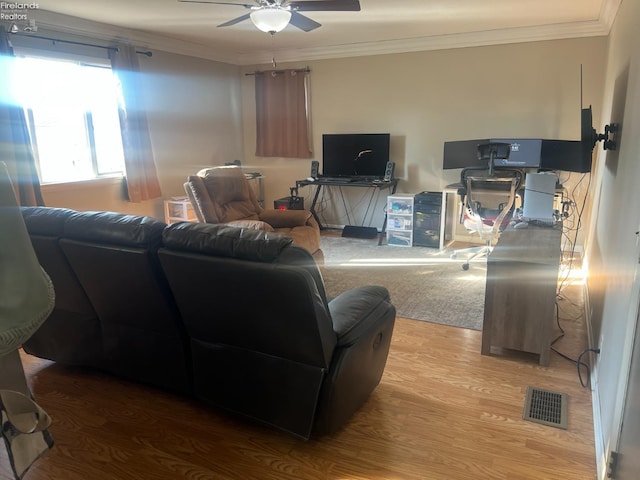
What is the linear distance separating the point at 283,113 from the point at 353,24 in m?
1.89

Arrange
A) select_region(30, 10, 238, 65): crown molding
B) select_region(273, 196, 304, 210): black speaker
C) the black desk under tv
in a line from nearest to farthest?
select_region(30, 10, 238, 65): crown molding → the black desk under tv → select_region(273, 196, 304, 210): black speaker

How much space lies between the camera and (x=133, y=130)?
4875 millimetres

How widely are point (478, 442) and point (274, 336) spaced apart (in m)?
1.00

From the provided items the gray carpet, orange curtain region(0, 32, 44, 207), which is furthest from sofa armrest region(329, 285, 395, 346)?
orange curtain region(0, 32, 44, 207)

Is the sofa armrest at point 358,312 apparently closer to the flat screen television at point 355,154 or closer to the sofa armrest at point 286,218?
the sofa armrest at point 286,218

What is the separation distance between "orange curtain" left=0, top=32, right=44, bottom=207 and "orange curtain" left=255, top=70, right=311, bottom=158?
120 inches

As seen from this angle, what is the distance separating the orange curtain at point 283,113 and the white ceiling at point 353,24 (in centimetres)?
36

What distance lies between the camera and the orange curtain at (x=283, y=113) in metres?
6.01

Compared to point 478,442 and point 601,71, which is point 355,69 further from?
point 478,442

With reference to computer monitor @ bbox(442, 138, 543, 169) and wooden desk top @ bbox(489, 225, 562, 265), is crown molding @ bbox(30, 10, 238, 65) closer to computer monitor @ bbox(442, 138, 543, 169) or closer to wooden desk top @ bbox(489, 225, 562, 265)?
computer monitor @ bbox(442, 138, 543, 169)

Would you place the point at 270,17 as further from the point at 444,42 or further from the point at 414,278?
the point at 444,42

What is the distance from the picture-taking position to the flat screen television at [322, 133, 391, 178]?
5.59 meters

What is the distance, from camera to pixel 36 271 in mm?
837

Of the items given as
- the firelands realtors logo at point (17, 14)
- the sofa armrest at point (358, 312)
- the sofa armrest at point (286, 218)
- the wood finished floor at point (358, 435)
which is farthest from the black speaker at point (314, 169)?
the sofa armrest at point (358, 312)
